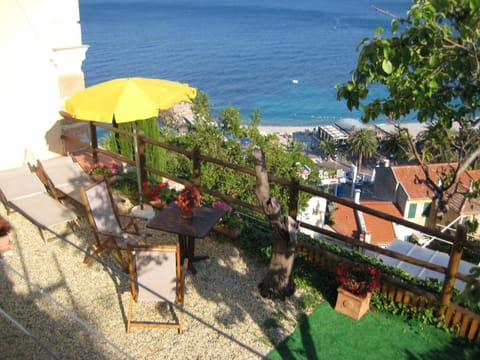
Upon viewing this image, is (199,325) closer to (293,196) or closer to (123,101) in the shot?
(293,196)

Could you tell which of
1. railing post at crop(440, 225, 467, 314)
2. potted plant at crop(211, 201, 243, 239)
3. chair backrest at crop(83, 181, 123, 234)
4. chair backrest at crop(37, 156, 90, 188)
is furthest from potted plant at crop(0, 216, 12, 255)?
railing post at crop(440, 225, 467, 314)

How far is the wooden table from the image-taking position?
5754 mm

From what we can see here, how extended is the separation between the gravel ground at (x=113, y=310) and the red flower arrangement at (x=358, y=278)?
24.9 inches

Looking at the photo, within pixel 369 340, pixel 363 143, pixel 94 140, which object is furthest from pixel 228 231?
pixel 363 143

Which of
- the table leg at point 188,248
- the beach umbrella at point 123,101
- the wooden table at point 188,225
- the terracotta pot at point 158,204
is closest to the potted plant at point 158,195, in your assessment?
the terracotta pot at point 158,204

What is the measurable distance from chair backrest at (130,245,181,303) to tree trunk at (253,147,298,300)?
1.12 m

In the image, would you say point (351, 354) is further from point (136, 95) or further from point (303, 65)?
point (303, 65)

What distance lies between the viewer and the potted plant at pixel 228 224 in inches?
270

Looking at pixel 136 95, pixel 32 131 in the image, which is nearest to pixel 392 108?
pixel 136 95

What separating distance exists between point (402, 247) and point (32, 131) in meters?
6.91

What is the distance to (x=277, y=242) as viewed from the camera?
5.53 meters

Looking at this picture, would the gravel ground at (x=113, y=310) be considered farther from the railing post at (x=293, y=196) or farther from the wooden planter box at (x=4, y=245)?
the railing post at (x=293, y=196)

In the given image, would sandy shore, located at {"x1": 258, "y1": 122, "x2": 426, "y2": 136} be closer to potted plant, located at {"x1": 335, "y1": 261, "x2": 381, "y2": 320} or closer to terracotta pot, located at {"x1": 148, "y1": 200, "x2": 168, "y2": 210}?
terracotta pot, located at {"x1": 148, "y1": 200, "x2": 168, "y2": 210}

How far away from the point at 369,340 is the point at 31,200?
522 cm
